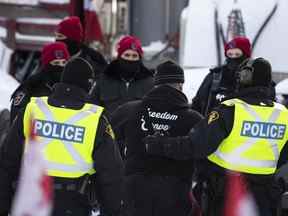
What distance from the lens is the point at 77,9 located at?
44.2ft

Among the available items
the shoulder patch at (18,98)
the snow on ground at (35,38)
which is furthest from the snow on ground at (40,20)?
the shoulder patch at (18,98)

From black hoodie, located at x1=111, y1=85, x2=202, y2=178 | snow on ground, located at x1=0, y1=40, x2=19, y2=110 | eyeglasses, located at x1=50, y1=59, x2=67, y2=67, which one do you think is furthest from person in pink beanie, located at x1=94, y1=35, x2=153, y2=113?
snow on ground, located at x1=0, y1=40, x2=19, y2=110

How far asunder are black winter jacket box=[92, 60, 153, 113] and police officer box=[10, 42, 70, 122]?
0.39 m

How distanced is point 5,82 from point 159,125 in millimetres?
5216

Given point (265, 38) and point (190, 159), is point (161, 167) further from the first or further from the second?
point (265, 38)

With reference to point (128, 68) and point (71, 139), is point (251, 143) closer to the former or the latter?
point (71, 139)

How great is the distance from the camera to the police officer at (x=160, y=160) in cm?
491

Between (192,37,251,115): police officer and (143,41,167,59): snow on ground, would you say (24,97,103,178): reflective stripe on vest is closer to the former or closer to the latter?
(192,37,251,115): police officer

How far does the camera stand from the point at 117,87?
6.47 meters

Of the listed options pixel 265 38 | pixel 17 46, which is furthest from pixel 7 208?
pixel 17 46

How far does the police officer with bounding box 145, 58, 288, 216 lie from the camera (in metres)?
4.75

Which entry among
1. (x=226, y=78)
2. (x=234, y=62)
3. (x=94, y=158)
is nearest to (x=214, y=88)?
(x=226, y=78)

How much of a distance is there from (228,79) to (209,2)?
3.83 metres

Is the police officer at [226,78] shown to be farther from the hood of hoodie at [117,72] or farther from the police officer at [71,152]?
the police officer at [71,152]
